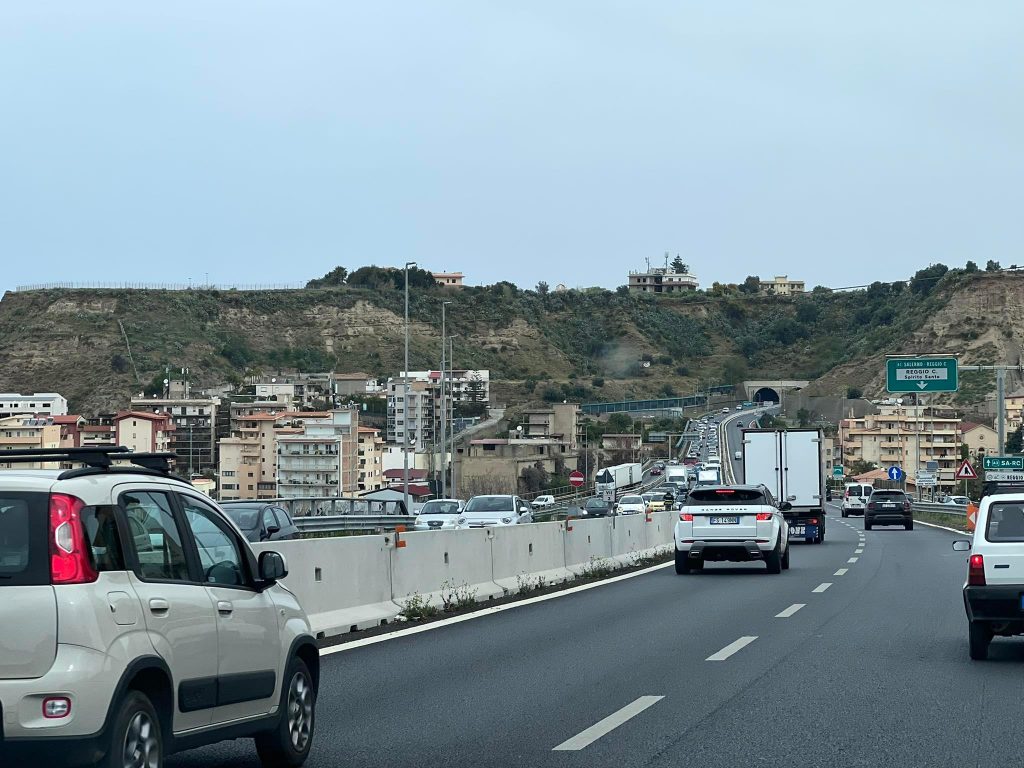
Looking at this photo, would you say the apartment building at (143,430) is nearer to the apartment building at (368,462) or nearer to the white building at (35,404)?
the apartment building at (368,462)

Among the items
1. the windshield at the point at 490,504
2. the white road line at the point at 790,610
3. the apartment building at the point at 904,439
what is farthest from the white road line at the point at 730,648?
the apartment building at the point at 904,439

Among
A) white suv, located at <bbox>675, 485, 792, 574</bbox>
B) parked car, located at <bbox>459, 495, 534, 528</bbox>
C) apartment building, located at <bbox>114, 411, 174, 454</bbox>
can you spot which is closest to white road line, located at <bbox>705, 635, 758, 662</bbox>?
white suv, located at <bbox>675, 485, 792, 574</bbox>

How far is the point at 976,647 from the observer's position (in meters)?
13.1

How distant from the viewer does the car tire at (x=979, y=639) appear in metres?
13.0

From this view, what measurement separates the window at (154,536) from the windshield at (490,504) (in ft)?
115

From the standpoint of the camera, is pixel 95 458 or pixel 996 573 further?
pixel 996 573

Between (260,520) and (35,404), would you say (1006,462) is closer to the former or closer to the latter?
(260,520)

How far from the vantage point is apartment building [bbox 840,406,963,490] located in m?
157

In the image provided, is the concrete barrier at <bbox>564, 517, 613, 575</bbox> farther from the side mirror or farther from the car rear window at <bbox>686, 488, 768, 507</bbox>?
the side mirror

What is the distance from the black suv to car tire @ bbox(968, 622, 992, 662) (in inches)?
1645

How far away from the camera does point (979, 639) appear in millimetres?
13062

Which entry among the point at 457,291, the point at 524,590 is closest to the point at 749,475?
the point at 524,590

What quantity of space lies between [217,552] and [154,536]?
0.89 m

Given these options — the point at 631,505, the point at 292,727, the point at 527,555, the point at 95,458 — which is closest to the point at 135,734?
the point at 95,458
